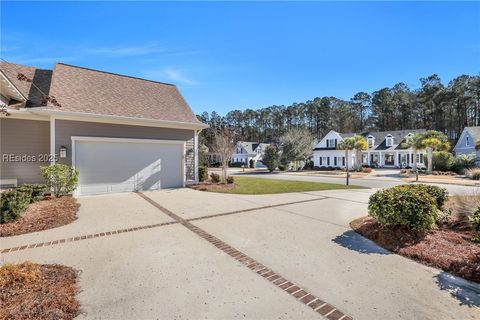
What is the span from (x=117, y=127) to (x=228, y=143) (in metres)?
6.66

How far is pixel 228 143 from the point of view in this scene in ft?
52.6

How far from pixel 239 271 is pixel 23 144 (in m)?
11.5

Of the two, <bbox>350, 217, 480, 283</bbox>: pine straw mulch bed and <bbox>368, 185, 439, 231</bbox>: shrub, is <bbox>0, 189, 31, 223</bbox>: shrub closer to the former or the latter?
<bbox>350, 217, 480, 283</bbox>: pine straw mulch bed

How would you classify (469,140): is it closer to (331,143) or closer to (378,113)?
(331,143)

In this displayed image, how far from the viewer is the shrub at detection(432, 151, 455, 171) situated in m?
26.7

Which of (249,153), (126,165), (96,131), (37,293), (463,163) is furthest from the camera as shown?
(249,153)

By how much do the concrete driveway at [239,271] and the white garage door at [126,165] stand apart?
4468 mm

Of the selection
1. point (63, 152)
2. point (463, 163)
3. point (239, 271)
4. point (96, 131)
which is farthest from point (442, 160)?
point (63, 152)

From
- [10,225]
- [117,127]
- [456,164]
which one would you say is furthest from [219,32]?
[456,164]

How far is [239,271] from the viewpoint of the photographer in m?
3.93

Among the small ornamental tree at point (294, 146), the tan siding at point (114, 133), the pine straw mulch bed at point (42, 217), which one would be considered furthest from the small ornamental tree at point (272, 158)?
the pine straw mulch bed at point (42, 217)

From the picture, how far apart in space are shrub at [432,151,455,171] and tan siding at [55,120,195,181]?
27.8 metres

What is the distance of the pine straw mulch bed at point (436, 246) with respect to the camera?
13.1 feet

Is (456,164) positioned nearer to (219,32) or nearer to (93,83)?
(219,32)
